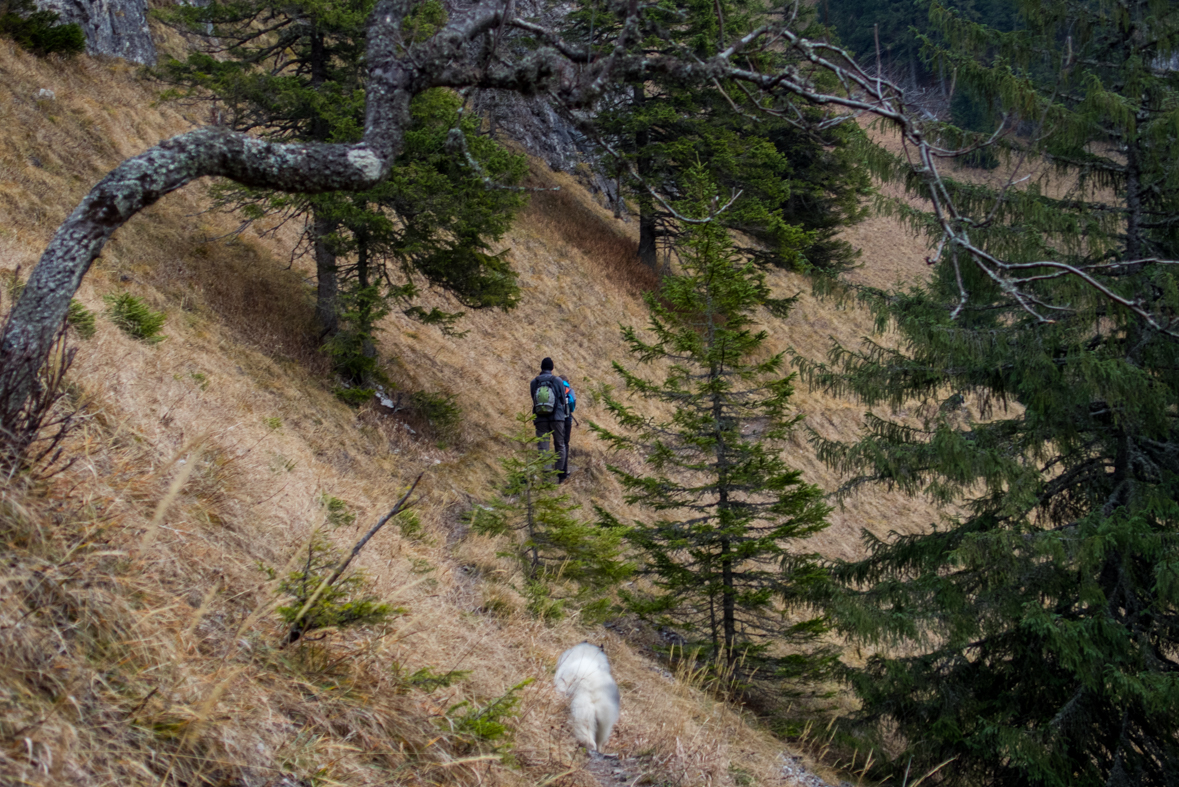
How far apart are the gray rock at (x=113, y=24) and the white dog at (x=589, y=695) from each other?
17.5m

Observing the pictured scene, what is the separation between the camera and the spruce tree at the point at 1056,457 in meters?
6.55

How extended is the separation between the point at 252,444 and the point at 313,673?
3.73 metres

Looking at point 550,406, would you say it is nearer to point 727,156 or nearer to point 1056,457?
point 1056,457

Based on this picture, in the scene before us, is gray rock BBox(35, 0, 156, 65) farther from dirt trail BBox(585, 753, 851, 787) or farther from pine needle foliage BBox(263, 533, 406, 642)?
dirt trail BBox(585, 753, 851, 787)

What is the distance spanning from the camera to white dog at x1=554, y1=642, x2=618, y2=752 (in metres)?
3.76

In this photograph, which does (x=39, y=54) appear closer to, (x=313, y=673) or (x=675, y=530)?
(x=675, y=530)

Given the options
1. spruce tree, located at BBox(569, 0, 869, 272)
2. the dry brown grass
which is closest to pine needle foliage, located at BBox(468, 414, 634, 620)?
spruce tree, located at BBox(569, 0, 869, 272)

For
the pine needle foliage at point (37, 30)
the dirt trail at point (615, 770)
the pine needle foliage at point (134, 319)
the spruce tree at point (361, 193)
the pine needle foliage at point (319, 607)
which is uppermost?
the pine needle foliage at point (37, 30)

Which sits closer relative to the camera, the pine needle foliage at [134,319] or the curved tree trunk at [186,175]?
the curved tree trunk at [186,175]

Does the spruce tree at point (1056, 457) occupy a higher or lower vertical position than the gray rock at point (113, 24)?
lower

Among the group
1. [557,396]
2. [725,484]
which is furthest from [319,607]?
[557,396]

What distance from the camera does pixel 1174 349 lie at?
22.6ft

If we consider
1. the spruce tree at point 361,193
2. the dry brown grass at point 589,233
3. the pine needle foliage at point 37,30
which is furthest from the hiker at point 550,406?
the pine needle foliage at point 37,30

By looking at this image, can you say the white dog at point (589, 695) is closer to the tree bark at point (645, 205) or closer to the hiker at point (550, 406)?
the hiker at point (550, 406)
